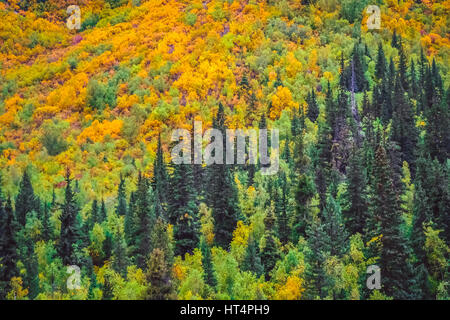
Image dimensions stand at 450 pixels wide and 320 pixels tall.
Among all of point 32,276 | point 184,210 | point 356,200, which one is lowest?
point 32,276

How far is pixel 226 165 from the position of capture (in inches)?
2281

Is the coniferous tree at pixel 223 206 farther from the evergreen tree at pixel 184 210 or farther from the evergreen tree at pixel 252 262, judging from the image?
the evergreen tree at pixel 252 262

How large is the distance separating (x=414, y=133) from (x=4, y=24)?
536 ft

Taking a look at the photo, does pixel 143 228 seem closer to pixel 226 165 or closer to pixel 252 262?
pixel 252 262

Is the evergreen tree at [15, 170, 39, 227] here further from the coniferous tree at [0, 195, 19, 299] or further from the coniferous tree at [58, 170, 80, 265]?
the coniferous tree at [0, 195, 19, 299]

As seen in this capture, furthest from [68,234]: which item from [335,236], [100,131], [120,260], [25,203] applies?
[100,131]

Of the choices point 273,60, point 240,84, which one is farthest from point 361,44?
point 240,84

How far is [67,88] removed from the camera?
5645 inches

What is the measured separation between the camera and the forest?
4359 centimetres

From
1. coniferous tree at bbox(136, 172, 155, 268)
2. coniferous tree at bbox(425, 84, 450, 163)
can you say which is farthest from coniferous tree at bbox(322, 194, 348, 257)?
coniferous tree at bbox(425, 84, 450, 163)

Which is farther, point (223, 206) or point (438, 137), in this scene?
point (438, 137)

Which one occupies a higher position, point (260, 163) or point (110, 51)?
point (110, 51)

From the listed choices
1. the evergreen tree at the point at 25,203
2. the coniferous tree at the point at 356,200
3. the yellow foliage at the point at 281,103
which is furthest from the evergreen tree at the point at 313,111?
the evergreen tree at the point at 25,203

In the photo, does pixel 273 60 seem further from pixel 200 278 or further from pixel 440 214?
pixel 200 278
